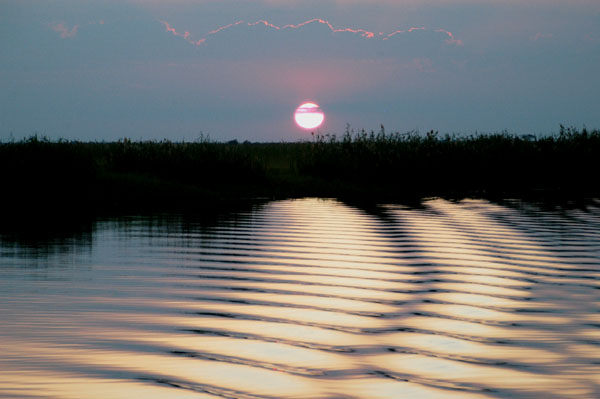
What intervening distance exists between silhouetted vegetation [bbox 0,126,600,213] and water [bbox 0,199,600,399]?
35.1ft

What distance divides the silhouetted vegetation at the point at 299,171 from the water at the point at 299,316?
10.7 metres

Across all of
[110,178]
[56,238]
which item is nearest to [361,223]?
[56,238]

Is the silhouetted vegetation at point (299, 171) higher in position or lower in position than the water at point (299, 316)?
higher

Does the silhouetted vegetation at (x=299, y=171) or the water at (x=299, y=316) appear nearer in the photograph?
the water at (x=299, y=316)

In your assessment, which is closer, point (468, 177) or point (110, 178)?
point (110, 178)

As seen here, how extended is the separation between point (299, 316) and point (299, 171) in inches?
1149

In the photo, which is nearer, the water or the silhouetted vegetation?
the water

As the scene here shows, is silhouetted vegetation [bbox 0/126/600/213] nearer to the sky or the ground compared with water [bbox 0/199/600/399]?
nearer to the sky

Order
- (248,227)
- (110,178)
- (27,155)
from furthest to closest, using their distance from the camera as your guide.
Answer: (110,178) < (27,155) < (248,227)

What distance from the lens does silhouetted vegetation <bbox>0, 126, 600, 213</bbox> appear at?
26422 millimetres

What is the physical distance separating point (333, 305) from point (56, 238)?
869 cm

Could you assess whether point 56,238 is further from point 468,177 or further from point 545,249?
point 468,177

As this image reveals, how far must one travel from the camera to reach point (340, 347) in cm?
684

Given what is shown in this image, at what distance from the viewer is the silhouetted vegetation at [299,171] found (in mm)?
26422
